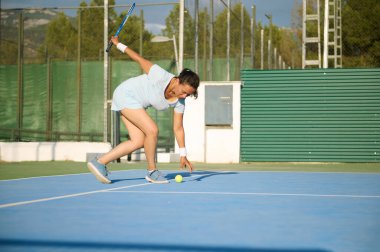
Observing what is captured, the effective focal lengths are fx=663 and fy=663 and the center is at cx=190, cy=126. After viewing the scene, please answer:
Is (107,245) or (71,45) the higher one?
(71,45)

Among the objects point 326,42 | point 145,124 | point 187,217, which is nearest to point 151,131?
point 145,124

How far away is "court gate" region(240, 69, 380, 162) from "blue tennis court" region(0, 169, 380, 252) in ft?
24.9

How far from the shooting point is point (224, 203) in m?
6.33

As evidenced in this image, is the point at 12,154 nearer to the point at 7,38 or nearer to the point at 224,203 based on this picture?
the point at 7,38

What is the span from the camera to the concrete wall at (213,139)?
1661 cm

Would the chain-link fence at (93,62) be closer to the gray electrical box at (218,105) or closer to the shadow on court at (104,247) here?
the gray electrical box at (218,105)

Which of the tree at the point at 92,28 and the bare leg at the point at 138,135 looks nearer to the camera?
the bare leg at the point at 138,135

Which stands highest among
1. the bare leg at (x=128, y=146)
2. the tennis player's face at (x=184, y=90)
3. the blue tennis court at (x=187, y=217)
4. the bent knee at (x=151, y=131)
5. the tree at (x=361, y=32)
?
the tree at (x=361, y=32)

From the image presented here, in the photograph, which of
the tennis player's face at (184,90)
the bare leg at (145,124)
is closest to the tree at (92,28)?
the bare leg at (145,124)

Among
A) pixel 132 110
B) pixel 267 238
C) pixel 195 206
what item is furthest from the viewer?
pixel 132 110

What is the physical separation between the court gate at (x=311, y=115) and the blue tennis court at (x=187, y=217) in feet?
24.9

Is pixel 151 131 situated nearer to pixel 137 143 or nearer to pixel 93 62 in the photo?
pixel 137 143

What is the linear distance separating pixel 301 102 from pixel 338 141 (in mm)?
1315

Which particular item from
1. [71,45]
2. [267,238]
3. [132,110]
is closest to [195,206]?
[267,238]
